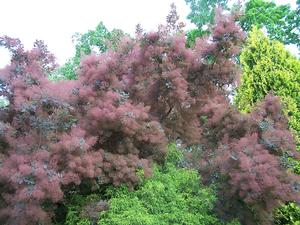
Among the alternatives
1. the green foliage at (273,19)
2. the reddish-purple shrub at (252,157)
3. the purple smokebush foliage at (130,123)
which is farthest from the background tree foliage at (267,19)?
the reddish-purple shrub at (252,157)

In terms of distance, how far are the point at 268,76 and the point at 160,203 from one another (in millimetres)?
3511

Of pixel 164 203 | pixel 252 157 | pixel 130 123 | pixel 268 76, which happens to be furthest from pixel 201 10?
pixel 164 203

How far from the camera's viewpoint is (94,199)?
7.05m

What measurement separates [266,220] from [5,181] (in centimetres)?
423

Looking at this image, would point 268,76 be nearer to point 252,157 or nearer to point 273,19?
point 252,157

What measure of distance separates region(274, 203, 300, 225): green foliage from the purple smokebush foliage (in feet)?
4.95

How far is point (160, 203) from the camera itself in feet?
22.8

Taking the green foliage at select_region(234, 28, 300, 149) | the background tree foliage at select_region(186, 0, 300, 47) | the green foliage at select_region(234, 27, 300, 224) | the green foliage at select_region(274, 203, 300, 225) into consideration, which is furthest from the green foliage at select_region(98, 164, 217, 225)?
the background tree foliage at select_region(186, 0, 300, 47)

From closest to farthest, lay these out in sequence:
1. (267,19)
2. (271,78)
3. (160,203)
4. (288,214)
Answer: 1. (160,203)
2. (288,214)
3. (271,78)
4. (267,19)

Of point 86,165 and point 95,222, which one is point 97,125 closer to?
point 86,165

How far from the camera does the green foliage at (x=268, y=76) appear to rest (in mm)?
8414

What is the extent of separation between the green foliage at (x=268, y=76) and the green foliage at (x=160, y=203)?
2.11m

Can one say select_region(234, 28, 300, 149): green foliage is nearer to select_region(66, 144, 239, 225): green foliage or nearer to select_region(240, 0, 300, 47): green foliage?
select_region(66, 144, 239, 225): green foliage

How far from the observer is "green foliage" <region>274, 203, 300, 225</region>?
26.4 ft
